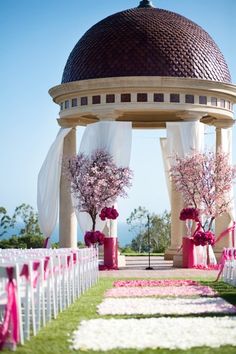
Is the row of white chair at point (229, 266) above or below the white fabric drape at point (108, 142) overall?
below

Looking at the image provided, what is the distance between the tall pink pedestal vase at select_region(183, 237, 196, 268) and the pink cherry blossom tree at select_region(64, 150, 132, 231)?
3406 millimetres

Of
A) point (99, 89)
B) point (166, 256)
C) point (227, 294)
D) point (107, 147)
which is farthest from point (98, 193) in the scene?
point (227, 294)

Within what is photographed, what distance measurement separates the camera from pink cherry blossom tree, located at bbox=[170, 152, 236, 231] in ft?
117

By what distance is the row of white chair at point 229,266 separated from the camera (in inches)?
1022

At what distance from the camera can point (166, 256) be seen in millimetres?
43188

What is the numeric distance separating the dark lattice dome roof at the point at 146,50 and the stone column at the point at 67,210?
2.99m

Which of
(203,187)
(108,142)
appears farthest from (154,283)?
(108,142)

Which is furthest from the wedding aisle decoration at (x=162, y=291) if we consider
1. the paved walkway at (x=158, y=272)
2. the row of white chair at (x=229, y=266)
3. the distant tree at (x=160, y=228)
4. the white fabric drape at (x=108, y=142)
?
the distant tree at (x=160, y=228)

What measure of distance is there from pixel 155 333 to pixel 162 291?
9.40 meters

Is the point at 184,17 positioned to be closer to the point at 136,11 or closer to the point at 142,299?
the point at 136,11

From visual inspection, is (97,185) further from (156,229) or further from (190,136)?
(156,229)

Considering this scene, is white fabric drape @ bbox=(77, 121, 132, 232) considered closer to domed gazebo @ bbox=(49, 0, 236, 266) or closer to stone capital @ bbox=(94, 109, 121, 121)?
stone capital @ bbox=(94, 109, 121, 121)

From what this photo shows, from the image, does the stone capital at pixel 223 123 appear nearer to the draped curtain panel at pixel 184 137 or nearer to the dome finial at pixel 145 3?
the draped curtain panel at pixel 184 137

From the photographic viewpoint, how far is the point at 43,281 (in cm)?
1623
